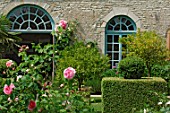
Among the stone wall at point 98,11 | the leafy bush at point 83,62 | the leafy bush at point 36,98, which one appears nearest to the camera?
the leafy bush at point 36,98

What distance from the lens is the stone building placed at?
1541 centimetres

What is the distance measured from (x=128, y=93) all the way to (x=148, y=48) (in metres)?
5.15

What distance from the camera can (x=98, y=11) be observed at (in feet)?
50.7

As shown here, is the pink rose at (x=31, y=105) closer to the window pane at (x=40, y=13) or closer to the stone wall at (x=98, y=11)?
the stone wall at (x=98, y=11)

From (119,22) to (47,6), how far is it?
9.47 feet

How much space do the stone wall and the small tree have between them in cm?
158

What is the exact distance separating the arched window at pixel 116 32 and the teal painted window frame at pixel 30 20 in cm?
233

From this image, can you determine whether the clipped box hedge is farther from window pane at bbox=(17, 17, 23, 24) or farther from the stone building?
window pane at bbox=(17, 17, 23, 24)

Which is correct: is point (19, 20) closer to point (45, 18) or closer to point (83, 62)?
point (45, 18)

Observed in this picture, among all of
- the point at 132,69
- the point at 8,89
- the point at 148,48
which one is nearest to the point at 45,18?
the point at 148,48

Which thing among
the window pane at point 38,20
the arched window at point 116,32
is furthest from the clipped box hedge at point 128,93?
the window pane at point 38,20

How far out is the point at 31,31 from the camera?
15.7 metres

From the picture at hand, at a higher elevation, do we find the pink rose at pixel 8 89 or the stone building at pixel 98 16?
the stone building at pixel 98 16

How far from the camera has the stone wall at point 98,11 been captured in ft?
50.5
